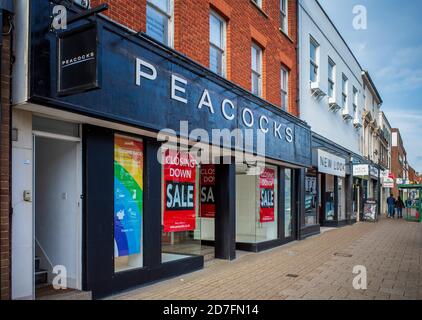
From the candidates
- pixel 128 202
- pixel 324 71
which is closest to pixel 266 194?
pixel 128 202

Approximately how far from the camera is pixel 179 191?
8.87 m

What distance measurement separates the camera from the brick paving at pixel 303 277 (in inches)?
279

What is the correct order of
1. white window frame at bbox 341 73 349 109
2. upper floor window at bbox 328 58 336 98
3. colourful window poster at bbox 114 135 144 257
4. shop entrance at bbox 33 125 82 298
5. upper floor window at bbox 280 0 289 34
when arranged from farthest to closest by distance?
1. white window frame at bbox 341 73 349 109
2. upper floor window at bbox 328 58 336 98
3. upper floor window at bbox 280 0 289 34
4. colourful window poster at bbox 114 135 144 257
5. shop entrance at bbox 33 125 82 298

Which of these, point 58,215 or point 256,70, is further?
point 256,70

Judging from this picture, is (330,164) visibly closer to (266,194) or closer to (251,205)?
(266,194)

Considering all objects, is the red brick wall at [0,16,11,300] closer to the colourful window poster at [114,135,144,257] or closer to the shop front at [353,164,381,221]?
the colourful window poster at [114,135,144,257]

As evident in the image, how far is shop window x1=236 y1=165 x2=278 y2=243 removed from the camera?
1239cm

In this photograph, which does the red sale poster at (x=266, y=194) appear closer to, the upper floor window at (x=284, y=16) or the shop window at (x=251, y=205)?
the shop window at (x=251, y=205)

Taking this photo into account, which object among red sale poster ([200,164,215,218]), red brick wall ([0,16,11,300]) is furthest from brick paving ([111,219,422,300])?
red brick wall ([0,16,11,300])

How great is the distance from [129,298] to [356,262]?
6.34 meters

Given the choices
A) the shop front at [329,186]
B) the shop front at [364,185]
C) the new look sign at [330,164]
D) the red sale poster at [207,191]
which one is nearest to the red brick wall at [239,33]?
the red sale poster at [207,191]

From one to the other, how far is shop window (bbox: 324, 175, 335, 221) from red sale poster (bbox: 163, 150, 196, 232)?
500 inches

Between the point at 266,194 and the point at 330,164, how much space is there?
7.27 m
